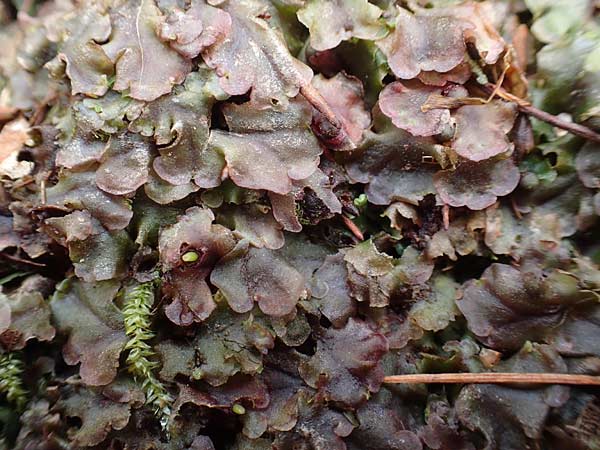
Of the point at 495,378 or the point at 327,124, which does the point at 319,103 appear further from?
the point at 495,378

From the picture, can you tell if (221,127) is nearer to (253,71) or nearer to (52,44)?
(253,71)

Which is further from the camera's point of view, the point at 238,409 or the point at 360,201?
the point at 360,201

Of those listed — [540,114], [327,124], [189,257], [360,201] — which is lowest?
[189,257]

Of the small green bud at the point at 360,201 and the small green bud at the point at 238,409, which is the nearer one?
the small green bud at the point at 238,409

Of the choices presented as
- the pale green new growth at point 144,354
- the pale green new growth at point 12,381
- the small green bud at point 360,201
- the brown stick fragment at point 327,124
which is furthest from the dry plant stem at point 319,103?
the pale green new growth at point 12,381

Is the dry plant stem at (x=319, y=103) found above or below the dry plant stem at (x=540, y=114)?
below

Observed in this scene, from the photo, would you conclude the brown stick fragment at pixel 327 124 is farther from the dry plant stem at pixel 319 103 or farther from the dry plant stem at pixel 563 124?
the dry plant stem at pixel 563 124

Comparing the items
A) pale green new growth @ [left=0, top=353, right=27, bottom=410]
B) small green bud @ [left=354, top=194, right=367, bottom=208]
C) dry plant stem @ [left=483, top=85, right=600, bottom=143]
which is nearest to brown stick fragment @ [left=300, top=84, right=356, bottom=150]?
small green bud @ [left=354, top=194, right=367, bottom=208]

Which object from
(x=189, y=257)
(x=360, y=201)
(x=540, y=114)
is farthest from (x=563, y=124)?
(x=189, y=257)
